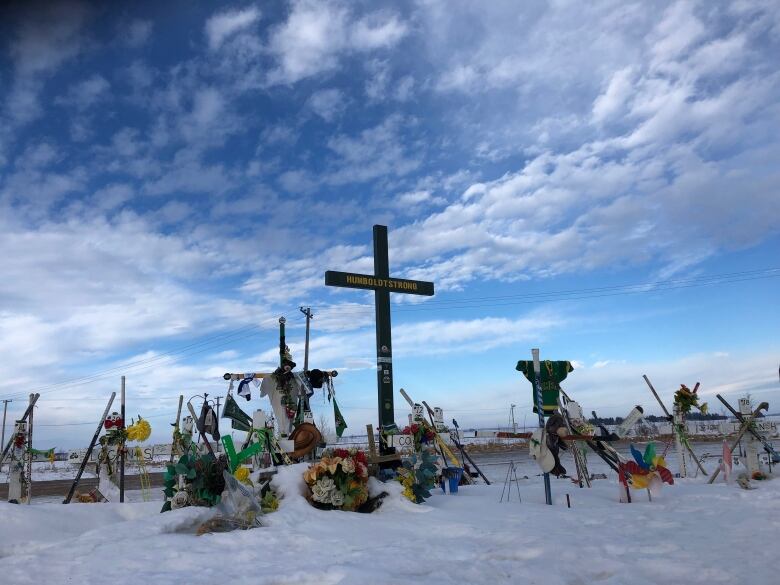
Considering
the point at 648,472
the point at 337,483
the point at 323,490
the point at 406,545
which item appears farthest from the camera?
the point at 648,472

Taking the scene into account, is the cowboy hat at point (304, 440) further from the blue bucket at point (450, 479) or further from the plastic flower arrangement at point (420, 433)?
the blue bucket at point (450, 479)

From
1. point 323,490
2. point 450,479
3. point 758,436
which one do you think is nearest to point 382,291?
point 450,479

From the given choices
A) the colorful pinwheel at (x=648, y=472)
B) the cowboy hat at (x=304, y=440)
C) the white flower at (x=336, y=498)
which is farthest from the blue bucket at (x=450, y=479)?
the white flower at (x=336, y=498)

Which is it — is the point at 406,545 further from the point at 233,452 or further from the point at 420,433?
the point at 420,433

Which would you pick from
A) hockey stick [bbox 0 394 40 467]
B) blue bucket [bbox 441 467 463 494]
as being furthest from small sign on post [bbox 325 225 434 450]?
hockey stick [bbox 0 394 40 467]

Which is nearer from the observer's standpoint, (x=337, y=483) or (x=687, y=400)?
(x=337, y=483)

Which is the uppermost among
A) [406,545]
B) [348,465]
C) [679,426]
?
[679,426]

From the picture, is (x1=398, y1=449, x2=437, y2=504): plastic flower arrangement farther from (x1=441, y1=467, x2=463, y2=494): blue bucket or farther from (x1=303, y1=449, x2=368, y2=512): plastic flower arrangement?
(x1=441, y1=467, x2=463, y2=494): blue bucket

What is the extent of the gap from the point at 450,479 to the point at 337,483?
15.2 feet

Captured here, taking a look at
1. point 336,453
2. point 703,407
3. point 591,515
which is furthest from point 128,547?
point 703,407

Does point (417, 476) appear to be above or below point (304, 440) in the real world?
below

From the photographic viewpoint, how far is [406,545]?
23.0 ft

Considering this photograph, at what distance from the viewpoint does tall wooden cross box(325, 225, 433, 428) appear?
1353 cm

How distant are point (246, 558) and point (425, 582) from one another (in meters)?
2.15
